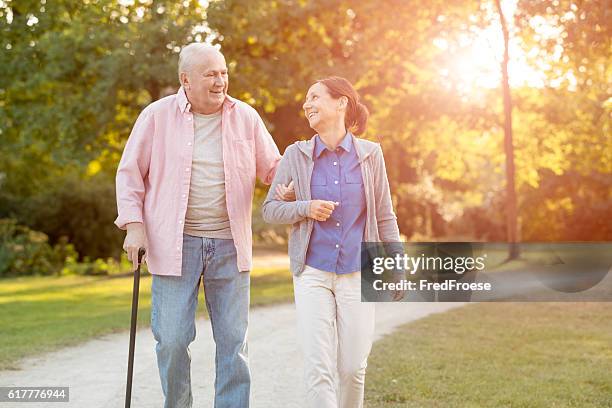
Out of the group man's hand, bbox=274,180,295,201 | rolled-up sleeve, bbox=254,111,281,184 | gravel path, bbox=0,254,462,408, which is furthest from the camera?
gravel path, bbox=0,254,462,408

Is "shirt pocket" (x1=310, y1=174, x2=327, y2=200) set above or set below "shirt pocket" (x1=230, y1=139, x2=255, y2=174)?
below

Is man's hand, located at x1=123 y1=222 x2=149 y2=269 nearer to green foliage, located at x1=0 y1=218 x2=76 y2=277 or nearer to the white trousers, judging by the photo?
the white trousers

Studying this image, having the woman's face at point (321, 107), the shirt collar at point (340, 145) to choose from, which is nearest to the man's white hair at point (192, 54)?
the woman's face at point (321, 107)

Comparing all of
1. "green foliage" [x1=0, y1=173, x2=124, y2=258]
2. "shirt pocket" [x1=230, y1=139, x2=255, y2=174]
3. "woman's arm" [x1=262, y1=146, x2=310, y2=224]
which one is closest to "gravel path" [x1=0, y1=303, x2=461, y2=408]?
"shirt pocket" [x1=230, y1=139, x2=255, y2=174]

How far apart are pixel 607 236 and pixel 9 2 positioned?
20822 millimetres

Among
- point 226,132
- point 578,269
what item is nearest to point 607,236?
point 578,269

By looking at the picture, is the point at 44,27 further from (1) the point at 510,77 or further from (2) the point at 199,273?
(2) the point at 199,273

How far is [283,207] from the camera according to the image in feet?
14.9

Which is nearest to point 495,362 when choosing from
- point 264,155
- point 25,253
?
point 264,155

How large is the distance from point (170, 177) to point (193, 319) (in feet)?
2.49

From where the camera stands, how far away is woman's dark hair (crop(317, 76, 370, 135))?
4.65 metres

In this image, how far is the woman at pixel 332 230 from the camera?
4484 millimetres

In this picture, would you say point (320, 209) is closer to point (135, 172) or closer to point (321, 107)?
point (321, 107)

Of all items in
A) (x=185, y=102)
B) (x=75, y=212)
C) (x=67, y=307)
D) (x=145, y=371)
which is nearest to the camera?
(x=185, y=102)
